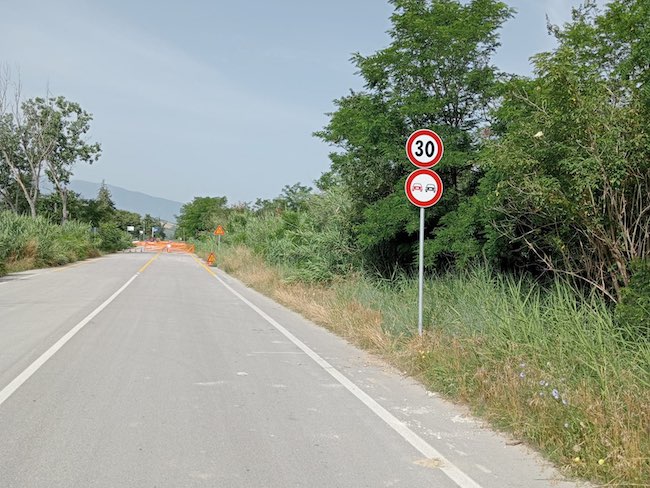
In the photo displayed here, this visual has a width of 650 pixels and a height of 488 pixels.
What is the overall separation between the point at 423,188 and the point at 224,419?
4.89 meters

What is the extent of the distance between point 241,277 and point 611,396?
22.1 m

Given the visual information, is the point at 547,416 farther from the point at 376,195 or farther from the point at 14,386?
the point at 376,195

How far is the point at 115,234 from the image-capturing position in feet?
204

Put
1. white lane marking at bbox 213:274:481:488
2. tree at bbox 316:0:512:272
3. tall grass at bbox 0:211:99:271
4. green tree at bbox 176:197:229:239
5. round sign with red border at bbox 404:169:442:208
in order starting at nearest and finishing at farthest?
white lane marking at bbox 213:274:481:488 < round sign with red border at bbox 404:169:442:208 < tree at bbox 316:0:512:272 < tall grass at bbox 0:211:99:271 < green tree at bbox 176:197:229:239

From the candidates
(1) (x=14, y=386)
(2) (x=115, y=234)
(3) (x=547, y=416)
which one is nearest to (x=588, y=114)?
(3) (x=547, y=416)

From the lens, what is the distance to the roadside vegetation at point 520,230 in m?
5.37

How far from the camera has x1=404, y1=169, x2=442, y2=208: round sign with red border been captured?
882 centimetres

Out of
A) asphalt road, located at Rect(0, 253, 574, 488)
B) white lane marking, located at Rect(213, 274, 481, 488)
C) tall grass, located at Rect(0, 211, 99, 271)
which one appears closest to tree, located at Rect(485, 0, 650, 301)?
asphalt road, located at Rect(0, 253, 574, 488)

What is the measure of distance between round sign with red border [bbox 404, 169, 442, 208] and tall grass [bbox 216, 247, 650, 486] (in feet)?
5.42

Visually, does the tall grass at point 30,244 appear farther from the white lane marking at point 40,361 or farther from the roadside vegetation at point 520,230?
the roadside vegetation at point 520,230

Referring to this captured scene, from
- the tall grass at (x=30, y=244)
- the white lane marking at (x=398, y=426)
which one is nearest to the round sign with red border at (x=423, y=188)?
the white lane marking at (x=398, y=426)

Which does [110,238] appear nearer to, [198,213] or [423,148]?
[198,213]

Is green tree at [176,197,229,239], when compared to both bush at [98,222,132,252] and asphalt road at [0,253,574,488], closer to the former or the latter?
bush at [98,222,132,252]

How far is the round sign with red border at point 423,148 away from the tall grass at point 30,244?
21.8 meters
